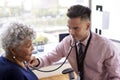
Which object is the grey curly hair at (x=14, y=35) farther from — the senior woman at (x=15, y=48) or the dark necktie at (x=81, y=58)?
the dark necktie at (x=81, y=58)

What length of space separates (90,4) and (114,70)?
54.8 inches

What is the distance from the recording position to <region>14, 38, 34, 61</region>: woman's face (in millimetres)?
1112

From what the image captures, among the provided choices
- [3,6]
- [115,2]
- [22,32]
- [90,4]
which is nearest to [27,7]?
[3,6]

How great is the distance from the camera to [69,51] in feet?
5.18

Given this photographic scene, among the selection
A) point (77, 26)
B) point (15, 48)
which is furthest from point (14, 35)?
point (77, 26)

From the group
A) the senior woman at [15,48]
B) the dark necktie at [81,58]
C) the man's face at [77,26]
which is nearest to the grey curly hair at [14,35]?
the senior woman at [15,48]

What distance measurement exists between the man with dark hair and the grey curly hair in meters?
0.39

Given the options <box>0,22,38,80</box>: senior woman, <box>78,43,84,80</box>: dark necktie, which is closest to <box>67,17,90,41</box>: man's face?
<box>78,43,84,80</box>: dark necktie

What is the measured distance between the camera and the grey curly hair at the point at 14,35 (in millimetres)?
1081

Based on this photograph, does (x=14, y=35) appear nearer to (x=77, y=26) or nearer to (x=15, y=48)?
(x=15, y=48)

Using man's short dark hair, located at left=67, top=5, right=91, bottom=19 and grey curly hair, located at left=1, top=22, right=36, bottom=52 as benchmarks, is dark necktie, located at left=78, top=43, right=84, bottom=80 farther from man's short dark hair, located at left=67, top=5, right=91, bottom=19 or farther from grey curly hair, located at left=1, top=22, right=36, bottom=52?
grey curly hair, located at left=1, top=22, right=36, bottom=52

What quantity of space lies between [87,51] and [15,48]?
0.61m

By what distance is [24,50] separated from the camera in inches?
44.5

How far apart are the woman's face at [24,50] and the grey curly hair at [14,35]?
0.02 metres
